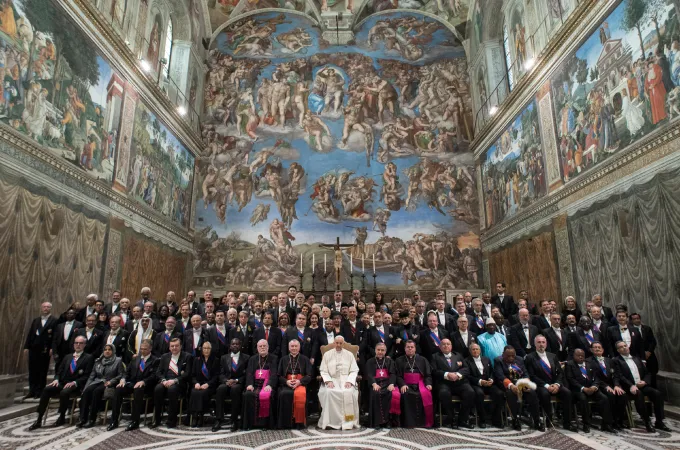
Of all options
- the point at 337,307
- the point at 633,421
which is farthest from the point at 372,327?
the point at 633,421

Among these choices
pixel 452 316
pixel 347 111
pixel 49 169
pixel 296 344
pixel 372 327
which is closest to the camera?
pixel 296 344

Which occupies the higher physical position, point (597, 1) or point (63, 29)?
point (597, 1)

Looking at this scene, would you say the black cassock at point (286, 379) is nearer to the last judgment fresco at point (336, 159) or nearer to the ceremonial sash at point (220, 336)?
the ceremonial sash at point (220, 336)

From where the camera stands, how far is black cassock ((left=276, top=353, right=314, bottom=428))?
21.9ft

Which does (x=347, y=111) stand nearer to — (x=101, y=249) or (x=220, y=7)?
(x=220, y=7)

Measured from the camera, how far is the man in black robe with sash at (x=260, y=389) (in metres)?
6.66

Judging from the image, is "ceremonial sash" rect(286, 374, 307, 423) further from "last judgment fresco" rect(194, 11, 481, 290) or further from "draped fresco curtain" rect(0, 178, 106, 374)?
"last judgment fresco" rect(194, 11, 481, 290)

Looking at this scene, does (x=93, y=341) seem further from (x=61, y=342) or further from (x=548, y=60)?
(x=548, y=60)

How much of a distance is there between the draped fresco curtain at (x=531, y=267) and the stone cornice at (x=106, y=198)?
39.1 ft

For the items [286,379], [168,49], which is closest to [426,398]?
[286,379]

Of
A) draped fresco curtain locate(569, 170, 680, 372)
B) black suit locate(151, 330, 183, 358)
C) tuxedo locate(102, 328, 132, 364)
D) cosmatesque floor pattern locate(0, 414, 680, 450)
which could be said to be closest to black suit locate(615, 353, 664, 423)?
cosmatesque floor pattern locate(0, 414, 680, 450)

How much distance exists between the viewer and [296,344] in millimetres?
7316

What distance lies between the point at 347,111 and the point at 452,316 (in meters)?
12.8

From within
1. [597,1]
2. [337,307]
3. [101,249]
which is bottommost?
[337,307]
